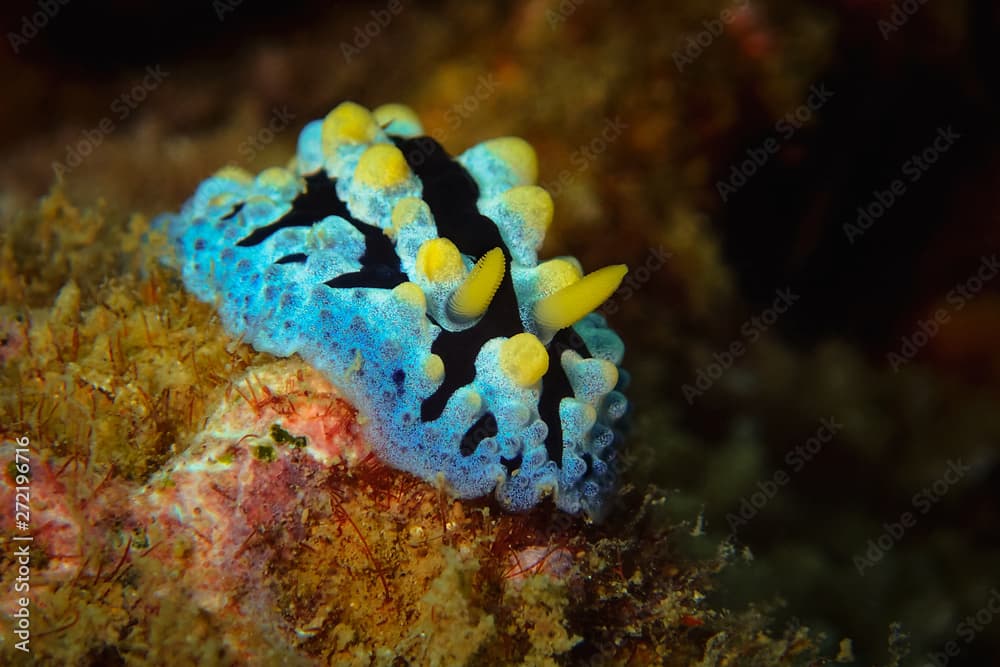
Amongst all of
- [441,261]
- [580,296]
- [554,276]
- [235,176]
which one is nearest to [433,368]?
[441,261]

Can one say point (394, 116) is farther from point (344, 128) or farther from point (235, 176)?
point (235, 176)

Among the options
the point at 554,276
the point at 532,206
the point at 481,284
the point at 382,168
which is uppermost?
the point at 382,168

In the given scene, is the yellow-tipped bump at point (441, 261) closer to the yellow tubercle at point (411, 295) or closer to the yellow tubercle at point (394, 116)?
the yellow tubercle at point (411, 295)

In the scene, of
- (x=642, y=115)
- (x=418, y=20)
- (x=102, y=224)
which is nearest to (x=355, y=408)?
(x=102, y=224)

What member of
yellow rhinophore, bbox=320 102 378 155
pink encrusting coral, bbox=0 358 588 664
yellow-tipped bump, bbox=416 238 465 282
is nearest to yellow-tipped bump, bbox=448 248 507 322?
yellow-tipped bump, bbox=416 238 465 282

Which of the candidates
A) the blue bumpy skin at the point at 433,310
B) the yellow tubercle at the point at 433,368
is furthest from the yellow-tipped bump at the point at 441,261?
the yellow tubercle at the point at 433,368

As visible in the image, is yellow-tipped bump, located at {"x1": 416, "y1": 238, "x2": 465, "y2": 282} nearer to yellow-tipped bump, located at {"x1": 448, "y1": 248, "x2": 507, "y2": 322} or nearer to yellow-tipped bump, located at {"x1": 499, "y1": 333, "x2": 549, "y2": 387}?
yellow-tipped bump, located at {"x1": 448, "y1": 248, "x2": 507, "y2": 322}
